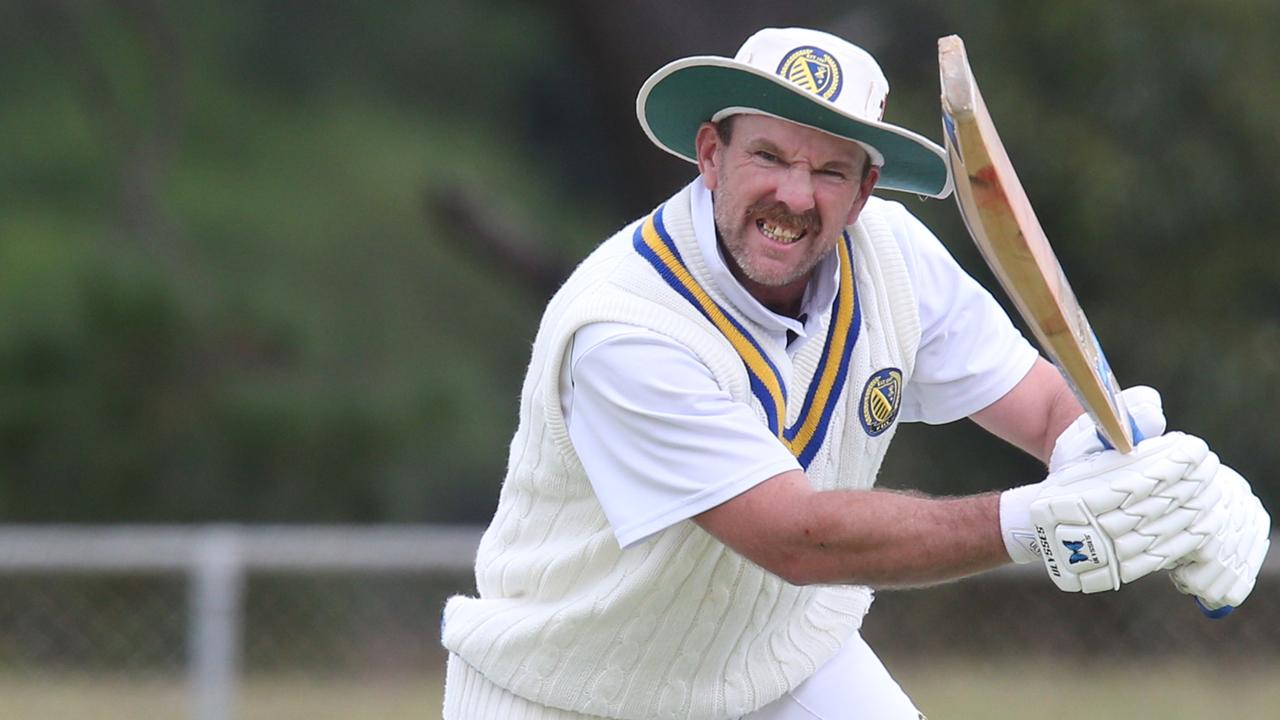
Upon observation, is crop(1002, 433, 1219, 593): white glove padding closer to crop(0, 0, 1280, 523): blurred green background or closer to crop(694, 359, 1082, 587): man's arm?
crop(694, 359, 1082, 587): man's arm

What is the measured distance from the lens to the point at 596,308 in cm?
339

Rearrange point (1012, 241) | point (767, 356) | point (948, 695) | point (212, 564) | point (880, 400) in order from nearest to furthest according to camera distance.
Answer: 1. point (1012, 241)
2. point (767, 356)
3. point (880, 400)
4. point (212, 564)
5. point (948, 695)

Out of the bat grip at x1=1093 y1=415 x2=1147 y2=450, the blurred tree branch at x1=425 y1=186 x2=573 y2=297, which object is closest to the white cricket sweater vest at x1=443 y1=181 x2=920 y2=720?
the bat grip at x1=1093 y1=415 x2=1147 y2=450

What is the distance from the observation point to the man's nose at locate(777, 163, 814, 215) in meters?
3.45

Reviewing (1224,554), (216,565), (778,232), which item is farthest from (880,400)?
(216,565)

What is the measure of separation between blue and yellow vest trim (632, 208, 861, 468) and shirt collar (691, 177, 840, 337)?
33 millimetres

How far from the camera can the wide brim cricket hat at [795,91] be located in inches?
135

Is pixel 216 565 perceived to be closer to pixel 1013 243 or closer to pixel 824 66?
pixel 824 66

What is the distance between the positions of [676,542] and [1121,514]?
2.81 ft

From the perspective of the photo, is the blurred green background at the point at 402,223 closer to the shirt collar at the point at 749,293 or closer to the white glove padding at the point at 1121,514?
the shirt collar at the point at 749,293

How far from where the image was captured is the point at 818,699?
3.86m

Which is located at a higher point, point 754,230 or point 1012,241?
point 754,230

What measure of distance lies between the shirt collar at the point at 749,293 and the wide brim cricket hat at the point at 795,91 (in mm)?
161

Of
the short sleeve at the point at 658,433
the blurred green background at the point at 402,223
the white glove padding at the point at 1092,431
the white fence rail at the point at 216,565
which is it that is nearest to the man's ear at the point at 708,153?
the short sleeve at the point at 658,433
